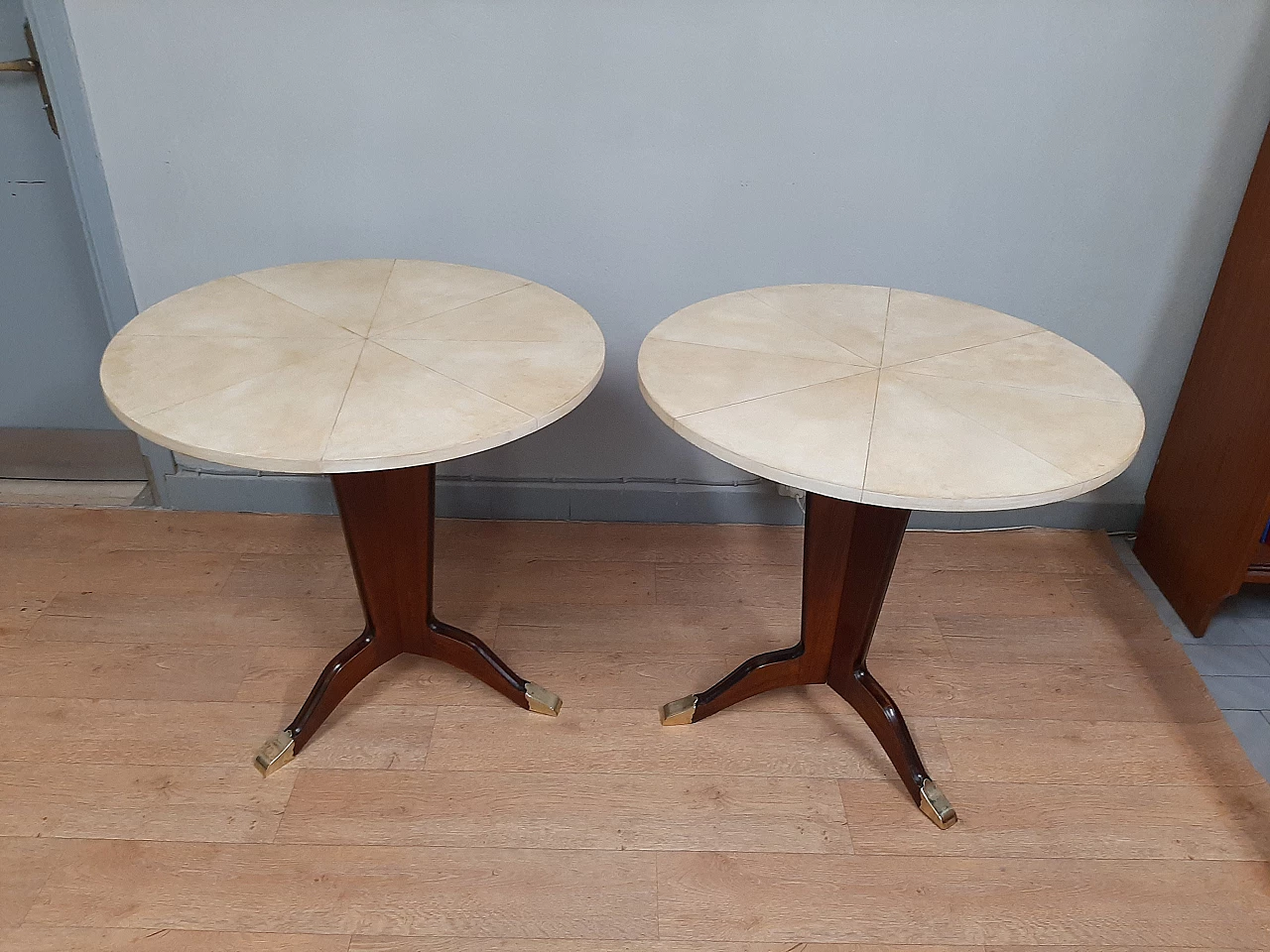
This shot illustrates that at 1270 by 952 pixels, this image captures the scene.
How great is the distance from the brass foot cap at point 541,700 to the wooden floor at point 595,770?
0.02 metres

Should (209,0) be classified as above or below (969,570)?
above

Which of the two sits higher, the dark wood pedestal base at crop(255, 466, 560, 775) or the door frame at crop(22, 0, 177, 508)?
the door frame at crop(22, 0, 177, 508)

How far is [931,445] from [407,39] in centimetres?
130

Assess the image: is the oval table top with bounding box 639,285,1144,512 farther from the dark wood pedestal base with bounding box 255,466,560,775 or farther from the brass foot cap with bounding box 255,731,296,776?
the brass foot cap with bounding box 255,731,296,776

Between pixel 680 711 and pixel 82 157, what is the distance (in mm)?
1657

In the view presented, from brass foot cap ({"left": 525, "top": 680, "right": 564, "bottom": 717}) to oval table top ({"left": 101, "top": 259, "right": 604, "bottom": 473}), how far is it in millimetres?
675

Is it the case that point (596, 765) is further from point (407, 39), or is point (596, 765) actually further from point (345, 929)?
point (407, 39)

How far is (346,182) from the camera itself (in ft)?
6.25

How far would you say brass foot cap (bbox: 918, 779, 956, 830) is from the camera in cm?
153

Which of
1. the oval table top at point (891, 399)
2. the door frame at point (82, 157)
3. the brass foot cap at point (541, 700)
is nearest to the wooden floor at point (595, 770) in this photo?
the brass foot cap at point (541, 700)

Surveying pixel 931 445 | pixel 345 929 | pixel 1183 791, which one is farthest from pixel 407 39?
pixel 1183 791

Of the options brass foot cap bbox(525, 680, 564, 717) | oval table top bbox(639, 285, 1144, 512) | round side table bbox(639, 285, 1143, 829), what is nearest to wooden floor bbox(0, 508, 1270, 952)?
brass foot cap bbox(525, 680, 564, 717)

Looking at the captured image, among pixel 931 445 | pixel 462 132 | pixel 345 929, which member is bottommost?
pixel 345 929

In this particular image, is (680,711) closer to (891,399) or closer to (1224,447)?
(891,399)
